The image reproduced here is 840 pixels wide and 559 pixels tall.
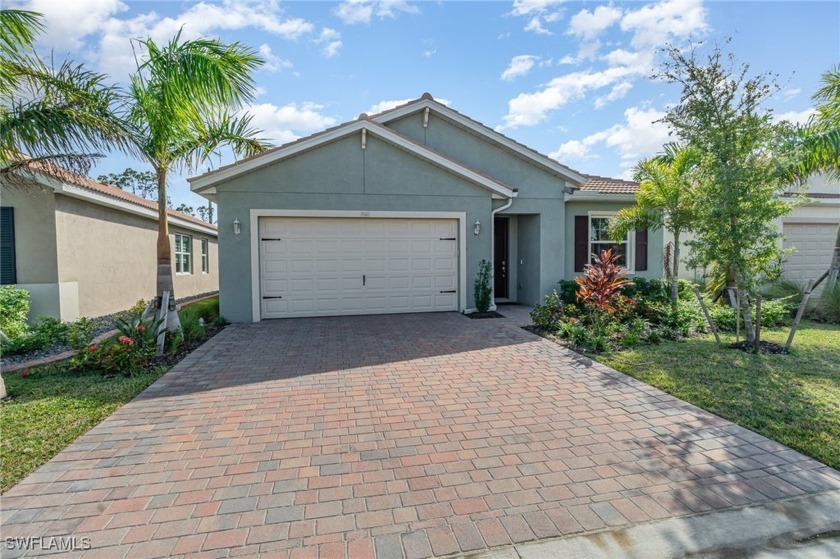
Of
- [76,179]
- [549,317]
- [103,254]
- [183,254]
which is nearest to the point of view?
[76,179]

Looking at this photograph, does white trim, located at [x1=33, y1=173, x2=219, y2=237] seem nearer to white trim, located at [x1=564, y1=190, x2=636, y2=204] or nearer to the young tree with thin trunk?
white trim, located at [x1=564, y1=190, x2=636, y2=204]

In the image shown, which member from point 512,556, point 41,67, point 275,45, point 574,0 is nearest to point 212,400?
point 512,556

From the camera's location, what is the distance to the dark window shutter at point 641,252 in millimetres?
13184

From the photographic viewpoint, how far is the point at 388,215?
10867 mm

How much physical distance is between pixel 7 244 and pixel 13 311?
198 centimetres

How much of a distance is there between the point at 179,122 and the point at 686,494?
8.77 meters

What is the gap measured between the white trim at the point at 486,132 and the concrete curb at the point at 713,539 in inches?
418

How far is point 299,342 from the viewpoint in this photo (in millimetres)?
8125

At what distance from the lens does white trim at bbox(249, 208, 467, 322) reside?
33.3ft

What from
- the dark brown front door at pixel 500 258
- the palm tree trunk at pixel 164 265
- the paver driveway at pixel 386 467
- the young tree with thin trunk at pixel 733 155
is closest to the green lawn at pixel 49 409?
the paver driveway at pixel 386 467

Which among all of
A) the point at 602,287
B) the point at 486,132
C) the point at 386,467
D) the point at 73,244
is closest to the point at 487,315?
the point at 602,287

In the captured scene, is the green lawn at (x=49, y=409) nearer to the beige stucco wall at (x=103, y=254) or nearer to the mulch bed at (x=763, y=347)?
the beige stucco wall at (x=103, y=254)

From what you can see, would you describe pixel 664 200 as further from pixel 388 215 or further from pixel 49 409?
pixel 49 409

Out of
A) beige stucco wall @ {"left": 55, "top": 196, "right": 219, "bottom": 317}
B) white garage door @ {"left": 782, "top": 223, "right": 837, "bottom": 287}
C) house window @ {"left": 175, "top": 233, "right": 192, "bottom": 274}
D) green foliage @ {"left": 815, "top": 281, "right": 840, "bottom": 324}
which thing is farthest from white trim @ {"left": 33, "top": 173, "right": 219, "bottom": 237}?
white garage door @ {"left": 782, "top": 223, "right": 837, "bottom": 287}
